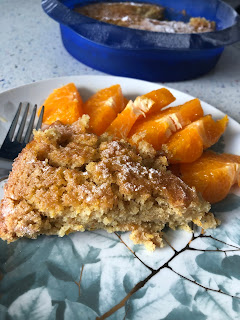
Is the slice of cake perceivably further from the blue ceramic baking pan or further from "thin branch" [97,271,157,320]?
the blue ceramic baking pan

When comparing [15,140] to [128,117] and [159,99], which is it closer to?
[128,117]

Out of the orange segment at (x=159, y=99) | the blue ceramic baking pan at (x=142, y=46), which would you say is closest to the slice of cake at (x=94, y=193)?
A: the orange segment at (x=159, y=99)

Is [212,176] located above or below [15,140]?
below

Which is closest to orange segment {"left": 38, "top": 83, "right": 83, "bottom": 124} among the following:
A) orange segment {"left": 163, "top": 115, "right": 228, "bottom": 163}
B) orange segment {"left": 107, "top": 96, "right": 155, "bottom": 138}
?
orange segment {"left": 107, "top": 96, "right": 155, "bottom": 138}

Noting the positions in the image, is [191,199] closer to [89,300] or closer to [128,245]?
[128,245]

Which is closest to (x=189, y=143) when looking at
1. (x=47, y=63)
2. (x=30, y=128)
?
(x=30, y=128)

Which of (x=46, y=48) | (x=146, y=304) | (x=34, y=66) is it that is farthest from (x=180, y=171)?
(x=46, y=48)

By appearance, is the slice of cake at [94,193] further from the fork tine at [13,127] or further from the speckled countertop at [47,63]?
the speckled countertop at [47,63]
